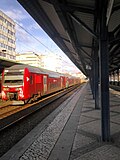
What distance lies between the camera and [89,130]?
7.71m

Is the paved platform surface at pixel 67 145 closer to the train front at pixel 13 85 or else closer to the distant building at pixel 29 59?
the train front at pixel 13 85

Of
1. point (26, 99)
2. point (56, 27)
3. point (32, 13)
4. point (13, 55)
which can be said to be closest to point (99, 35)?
point (32, 13)

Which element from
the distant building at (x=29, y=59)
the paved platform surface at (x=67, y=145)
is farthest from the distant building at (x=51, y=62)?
the paved platform surface at (x=67, y=145)

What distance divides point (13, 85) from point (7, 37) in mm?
64517

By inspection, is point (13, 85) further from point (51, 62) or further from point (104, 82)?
point (51, 62)

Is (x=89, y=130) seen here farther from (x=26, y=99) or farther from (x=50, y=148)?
(x=26, y=99)

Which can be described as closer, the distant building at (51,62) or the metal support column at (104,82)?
the metal support column at (104,82)

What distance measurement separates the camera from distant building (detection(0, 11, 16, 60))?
2827 inches

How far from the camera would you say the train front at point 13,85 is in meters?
15.6

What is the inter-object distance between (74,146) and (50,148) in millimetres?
673

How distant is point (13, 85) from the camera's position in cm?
1588

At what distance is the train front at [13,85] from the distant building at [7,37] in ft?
179

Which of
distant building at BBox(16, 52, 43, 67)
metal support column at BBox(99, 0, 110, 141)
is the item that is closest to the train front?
metal support column at BBox(99, 0, 110, 141)

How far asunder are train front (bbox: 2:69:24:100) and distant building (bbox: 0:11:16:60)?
5451 centimetres
